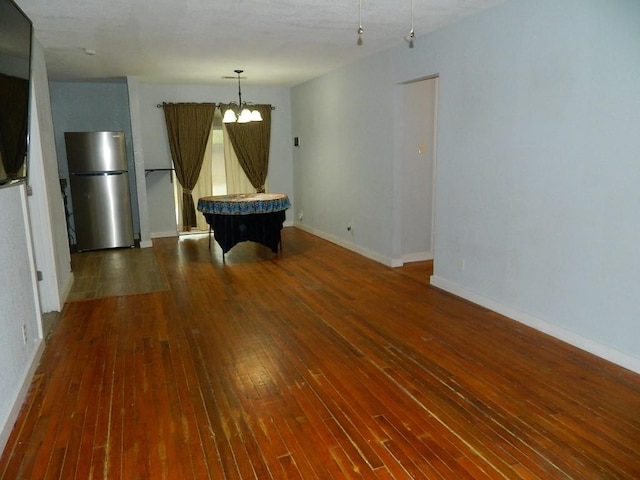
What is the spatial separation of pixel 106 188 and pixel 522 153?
5663 millimetres

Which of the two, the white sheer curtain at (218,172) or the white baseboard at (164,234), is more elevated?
the white sheer curtain at (218,172)

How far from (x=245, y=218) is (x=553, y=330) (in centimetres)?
385

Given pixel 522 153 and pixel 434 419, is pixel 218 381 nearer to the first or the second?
pixel 434 419

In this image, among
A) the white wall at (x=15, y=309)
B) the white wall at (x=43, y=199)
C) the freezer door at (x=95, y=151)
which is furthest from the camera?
the freezer door at (x=95, y=151)

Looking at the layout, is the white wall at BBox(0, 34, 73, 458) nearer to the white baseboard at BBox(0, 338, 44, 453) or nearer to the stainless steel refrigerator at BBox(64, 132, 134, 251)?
the white baseboard at BBox(0, 338, 44, 453)

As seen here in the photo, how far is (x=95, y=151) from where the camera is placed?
655cm

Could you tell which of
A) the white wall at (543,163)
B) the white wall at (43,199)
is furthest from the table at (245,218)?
the white wall at (543,163)

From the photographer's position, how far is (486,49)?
3.79 metres

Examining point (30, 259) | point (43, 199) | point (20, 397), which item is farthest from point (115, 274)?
point (20, 397)

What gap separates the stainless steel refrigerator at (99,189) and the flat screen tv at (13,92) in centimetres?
338

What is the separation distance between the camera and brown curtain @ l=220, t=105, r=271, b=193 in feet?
26.1

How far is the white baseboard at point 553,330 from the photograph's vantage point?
9.58 ft

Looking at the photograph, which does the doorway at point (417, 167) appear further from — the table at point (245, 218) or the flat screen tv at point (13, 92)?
the flat screen tv at point (13, 92)

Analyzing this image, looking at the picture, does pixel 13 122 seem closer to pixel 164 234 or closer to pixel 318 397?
Answer: pixel 318 397
